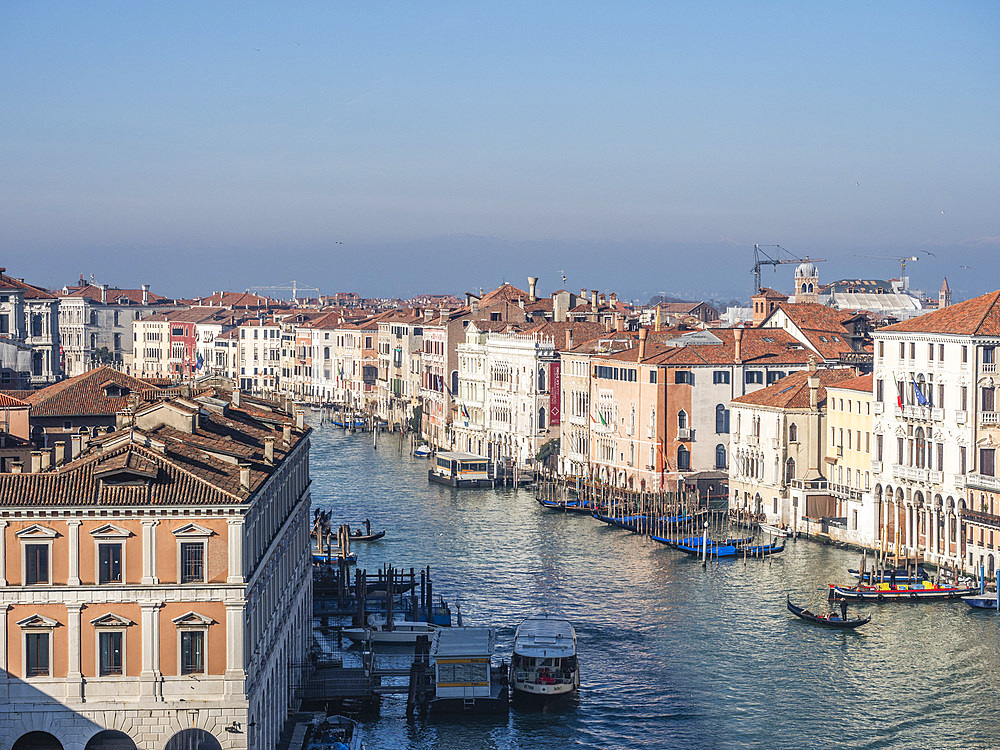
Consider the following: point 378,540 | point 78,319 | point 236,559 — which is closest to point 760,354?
point 378,540

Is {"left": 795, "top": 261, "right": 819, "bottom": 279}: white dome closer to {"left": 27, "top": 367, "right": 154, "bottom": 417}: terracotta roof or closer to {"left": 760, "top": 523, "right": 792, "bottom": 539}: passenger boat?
{"left": 760, "top": 523, "right": 792, "bottom": 539}: passenger boat

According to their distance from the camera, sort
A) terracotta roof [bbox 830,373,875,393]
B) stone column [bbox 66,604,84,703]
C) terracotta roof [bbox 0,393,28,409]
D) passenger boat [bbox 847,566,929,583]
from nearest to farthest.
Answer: stone column [bbox 66,604,84,703], terracotta roof [bbox 0,393,28,409], passenger boat [bbox 847,566,929,583], terracotta roof [bbox 830,373,875,393]

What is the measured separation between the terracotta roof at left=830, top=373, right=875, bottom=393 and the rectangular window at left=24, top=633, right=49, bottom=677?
2518 cm

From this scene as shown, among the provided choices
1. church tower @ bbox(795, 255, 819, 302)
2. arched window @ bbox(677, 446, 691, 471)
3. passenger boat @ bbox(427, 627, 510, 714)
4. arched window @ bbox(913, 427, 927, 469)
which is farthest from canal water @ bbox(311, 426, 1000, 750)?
church tower @ bbox(795, 255, 819, 302)

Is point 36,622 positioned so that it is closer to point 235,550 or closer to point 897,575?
point 235,550

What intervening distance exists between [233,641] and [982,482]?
2093cm

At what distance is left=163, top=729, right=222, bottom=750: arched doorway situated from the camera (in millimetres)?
15914

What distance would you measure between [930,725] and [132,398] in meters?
12.8

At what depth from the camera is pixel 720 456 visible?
45.5 meters

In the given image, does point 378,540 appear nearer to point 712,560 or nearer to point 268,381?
point 712,560

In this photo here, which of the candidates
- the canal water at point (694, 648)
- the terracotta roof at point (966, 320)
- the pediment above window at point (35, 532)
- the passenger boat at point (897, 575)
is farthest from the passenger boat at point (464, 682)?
the terracotta roof at point (966, 320)

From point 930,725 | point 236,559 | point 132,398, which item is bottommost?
point 930,725

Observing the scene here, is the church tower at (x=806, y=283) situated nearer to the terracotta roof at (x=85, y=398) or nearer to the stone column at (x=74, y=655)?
the terracotta roof at (x=85, y=398)

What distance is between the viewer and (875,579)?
104 feet
